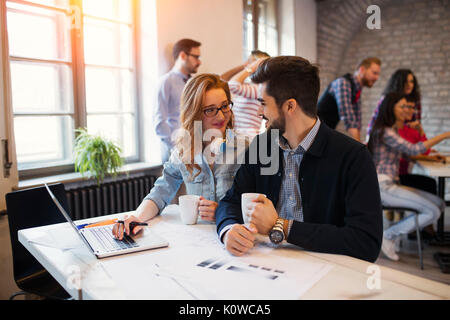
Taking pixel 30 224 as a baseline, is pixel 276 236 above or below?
above

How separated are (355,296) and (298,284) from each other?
0.44 ft

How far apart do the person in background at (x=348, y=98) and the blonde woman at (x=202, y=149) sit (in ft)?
7.17

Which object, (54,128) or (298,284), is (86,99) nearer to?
(54,128)

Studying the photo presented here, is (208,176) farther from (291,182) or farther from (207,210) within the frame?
(291,182)

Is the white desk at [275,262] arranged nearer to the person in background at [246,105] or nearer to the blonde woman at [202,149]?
the blonde woman at [202,149]

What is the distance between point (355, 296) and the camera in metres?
0.93

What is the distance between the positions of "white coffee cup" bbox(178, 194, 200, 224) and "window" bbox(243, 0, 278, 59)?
3715 mm

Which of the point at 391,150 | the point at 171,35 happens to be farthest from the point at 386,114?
the point at 171,35

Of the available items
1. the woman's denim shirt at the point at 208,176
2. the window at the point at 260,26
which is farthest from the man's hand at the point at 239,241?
the window at the point at 260,26

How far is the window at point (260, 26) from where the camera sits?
5000 millimetres

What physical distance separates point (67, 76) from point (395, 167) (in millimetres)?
2734

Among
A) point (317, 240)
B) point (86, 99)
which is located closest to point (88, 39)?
point (86, 99)

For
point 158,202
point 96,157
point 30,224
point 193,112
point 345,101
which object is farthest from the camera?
point 345,101

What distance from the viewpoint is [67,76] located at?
10.2 feet
